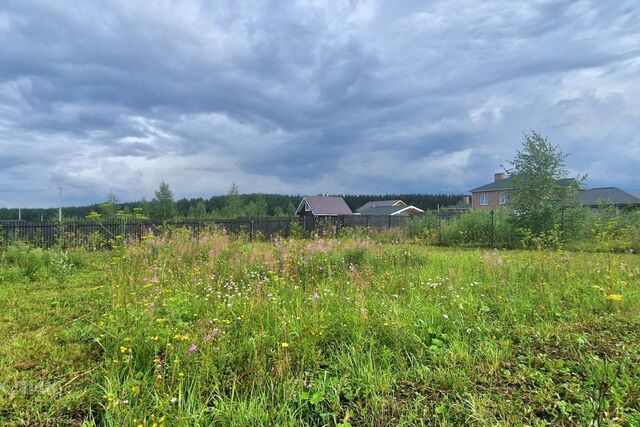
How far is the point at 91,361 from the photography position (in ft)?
8.76

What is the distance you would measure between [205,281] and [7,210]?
128ft

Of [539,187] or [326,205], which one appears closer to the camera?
[539,187]

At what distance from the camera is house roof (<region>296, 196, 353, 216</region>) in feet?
130

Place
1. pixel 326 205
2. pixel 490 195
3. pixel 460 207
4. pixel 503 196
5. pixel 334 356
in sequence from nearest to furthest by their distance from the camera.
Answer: pixel 334 356
pixel 503 196
pixel 490 195
pixel 326 205
pixel 460 207

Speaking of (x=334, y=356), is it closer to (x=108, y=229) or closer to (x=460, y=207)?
(x=108, y=229)

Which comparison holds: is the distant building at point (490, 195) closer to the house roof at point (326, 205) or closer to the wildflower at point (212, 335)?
the house roof at point (326, 205)

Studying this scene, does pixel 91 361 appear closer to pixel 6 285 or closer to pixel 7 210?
pixel 6 285

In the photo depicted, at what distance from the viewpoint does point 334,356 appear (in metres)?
2.52

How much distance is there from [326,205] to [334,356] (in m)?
38.3

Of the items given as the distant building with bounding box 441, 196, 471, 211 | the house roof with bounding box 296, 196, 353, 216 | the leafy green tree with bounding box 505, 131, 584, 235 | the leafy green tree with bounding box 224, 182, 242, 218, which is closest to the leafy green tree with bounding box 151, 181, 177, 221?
the leafy green tree with bounding box 224, 182, 242, 218

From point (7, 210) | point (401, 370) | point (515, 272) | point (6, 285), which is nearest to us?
point (401, 370)

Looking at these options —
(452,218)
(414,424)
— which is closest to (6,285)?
(414,424)

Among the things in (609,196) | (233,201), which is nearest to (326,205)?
Result: (233,201)

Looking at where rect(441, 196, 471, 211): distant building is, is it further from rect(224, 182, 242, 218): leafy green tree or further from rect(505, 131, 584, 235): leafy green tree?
rect(224, 182, 242, 218): leafy green tree
